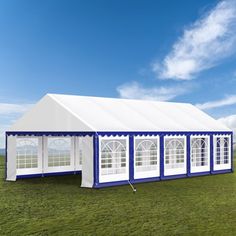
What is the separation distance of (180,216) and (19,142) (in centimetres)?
846

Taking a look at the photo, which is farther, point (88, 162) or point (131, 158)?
point (131, 158)

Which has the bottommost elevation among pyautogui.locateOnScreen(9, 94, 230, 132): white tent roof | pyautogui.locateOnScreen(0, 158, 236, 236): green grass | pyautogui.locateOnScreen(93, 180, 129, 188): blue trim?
pyautogui.locateOnScreen(0, 158, 236, 236): green grass

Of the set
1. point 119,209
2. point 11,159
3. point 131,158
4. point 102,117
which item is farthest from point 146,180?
point 11,159

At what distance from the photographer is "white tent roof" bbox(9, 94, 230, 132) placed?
518 inches

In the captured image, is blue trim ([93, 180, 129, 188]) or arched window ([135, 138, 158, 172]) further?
arched window ([135, 138, 158, 172])

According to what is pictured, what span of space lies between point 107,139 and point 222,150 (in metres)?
7.12

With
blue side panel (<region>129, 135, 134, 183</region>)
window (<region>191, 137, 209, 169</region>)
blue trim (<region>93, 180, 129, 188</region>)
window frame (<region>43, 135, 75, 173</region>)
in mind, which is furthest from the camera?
window (<region>191, 137, 209, 169</region>)

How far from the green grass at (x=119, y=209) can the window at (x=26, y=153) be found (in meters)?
1.78

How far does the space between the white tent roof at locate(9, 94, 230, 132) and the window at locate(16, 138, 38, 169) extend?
2.10 ft

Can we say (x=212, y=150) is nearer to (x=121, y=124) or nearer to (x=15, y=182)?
(x=121, y=124)

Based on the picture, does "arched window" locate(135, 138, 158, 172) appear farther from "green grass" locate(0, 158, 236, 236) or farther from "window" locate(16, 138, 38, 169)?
"window" locate(16, 138, 38, 169)

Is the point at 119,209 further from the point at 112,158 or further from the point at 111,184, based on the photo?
the point at 112,158

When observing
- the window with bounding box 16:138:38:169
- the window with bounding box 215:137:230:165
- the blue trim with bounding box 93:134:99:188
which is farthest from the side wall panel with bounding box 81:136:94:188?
the window with bounding box 215:137:230:165

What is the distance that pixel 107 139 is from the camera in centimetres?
1235
